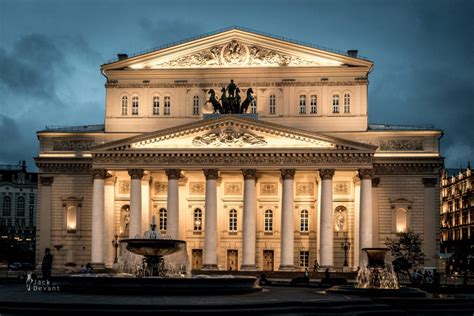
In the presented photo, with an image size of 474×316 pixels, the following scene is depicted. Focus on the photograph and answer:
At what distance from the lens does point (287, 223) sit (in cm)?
6347

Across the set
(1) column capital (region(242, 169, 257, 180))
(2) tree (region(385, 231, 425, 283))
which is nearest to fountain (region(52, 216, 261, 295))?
(1) column capital (region(242, 169, 257, 180))

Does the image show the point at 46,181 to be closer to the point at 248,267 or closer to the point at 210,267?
the point at 210,267

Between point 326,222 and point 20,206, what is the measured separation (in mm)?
88033

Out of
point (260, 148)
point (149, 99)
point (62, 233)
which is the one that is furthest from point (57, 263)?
point (260, 148)

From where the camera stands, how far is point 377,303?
31594mm

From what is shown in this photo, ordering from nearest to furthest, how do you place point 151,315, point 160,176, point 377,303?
point 151,315, point 377,303, point 160,176

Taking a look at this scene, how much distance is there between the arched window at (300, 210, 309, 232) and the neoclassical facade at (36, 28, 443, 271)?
0.65 ft

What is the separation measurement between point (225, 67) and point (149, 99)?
24.4ft

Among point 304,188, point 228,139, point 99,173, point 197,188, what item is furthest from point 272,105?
point 99,173

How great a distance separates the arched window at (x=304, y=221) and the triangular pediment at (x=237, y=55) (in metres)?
12.7

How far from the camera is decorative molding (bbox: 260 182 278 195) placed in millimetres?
69875

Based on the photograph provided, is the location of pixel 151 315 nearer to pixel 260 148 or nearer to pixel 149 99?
pixel 260 148

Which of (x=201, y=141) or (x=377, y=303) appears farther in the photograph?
(x=201, y=141)

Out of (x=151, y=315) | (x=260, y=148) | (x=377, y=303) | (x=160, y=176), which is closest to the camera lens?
(x=151, y=315)
